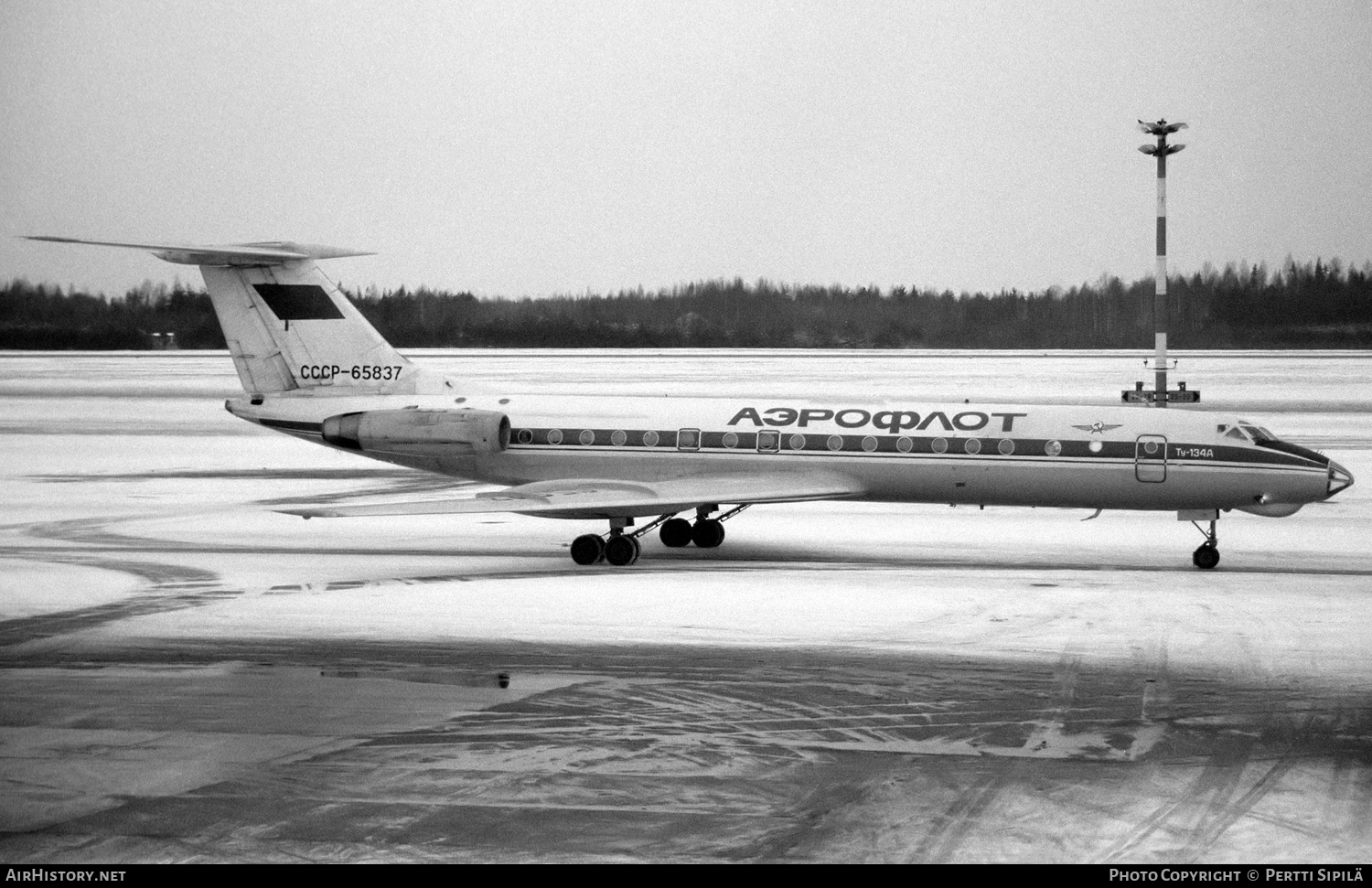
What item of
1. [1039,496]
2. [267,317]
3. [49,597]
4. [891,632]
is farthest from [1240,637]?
[267,317]

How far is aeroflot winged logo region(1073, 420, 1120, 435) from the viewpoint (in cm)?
2227

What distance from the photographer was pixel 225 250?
949 inches

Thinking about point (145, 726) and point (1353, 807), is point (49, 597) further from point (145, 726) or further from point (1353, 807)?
point (1353, 807)

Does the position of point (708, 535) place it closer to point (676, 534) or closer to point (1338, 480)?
point (676, 534)

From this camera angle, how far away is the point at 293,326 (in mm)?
25047

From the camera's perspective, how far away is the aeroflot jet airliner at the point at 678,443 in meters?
21.9

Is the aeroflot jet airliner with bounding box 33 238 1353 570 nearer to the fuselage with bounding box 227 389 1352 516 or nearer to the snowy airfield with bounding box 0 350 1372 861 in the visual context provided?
the fuselage with bounding box 227 389 1352 516

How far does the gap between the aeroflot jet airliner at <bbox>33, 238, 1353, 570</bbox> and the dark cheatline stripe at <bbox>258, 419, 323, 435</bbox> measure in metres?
0.03

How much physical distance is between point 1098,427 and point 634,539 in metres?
7.06

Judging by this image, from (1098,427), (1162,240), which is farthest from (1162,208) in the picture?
(1098,427)

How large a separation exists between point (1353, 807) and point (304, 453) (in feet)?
120

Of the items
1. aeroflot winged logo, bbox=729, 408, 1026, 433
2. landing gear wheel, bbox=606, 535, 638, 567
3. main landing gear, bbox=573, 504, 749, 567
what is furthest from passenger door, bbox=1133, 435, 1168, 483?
landing gear wheel, bbox=606, 535, 638, 567

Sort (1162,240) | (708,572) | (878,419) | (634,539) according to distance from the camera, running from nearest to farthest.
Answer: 1. (708,572)
2. (634,539)
3. (878,419)
4. (1162,240)

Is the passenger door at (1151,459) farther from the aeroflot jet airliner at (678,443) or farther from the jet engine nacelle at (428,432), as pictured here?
the jet engine nacelle at (428,432)
